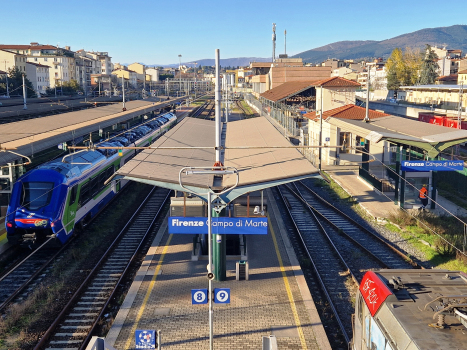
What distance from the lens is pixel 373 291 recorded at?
7805 mm

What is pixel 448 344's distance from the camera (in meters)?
5.92

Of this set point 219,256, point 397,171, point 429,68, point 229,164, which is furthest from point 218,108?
point 429,68

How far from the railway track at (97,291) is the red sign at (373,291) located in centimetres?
631

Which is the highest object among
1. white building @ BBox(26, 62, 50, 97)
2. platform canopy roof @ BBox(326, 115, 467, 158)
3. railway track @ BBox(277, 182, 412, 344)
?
white building @ BBox(26, 62, 50, 97)

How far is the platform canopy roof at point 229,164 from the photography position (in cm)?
1284

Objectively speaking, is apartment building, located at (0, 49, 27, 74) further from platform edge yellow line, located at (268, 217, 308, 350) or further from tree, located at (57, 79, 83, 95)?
platform edge yellow line, located at (268, 217, 308, 350)

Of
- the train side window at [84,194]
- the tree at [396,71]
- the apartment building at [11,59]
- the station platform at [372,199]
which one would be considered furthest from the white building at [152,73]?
the train side window at [84,194]

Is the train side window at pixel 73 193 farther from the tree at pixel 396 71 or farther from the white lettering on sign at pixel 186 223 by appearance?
the tree at pixel 396 71

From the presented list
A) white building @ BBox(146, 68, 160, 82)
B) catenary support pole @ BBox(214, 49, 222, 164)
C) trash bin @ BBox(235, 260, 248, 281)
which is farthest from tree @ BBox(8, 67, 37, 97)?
white building @ BBox(146, 68, 160, 82)

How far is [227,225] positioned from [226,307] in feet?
6.88

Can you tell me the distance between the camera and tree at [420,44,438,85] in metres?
79.8

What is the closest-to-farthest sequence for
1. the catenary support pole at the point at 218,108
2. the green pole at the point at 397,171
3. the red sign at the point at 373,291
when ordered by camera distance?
1. the red sign at the point at 373,291
2. the catenary support pole at the point at 218,108
3. the green pole at the point at 397,171

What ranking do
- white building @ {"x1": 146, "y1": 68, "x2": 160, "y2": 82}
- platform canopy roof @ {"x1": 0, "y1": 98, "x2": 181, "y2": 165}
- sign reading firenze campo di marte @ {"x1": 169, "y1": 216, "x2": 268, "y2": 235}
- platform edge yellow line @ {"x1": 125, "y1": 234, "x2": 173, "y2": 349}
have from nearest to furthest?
platform edge yellow line @ {"x1": 125, "y1": 234, "x2": 173, "y2": 349} → sign reading firenze campo di marte @ {"x1": 169, "y1": 216, "x2": 268, "y2": 235} → platform canopy roof @ {"x1": 0, "y1": 98, "x2": 181, "y2": 165} → white building @ {"x1": 146, "y1": 68, "x2": 160, "y2": 82}

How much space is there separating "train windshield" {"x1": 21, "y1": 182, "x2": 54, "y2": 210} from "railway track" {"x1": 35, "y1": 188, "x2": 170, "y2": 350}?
277cm
